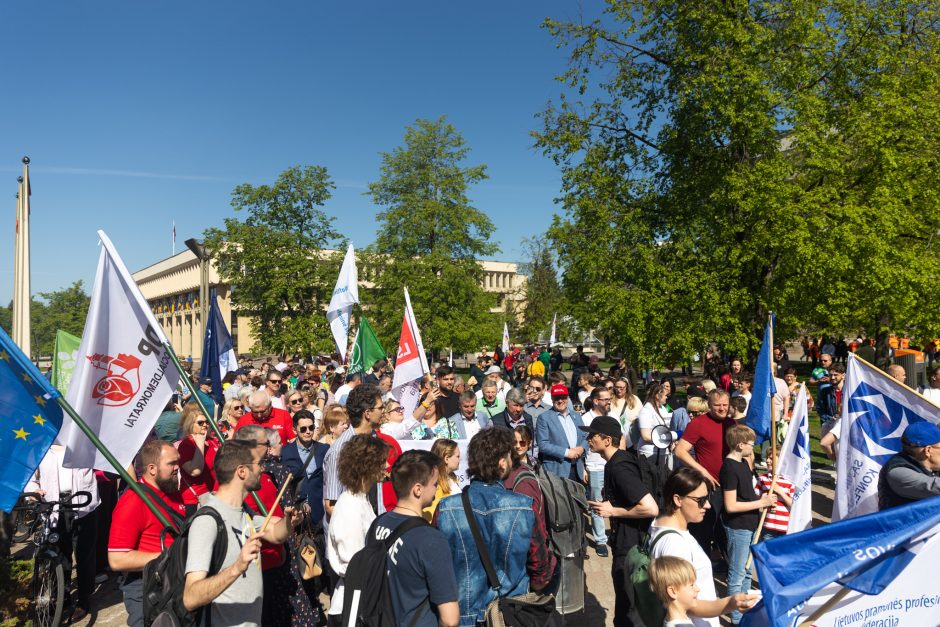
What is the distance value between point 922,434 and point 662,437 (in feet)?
12.5

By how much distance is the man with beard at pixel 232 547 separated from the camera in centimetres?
309

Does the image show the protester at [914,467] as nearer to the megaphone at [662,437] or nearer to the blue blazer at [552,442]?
the blue blazer at [552,442]

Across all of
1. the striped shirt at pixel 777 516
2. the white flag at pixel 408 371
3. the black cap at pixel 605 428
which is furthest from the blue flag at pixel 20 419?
the white flag at pixel 408 371

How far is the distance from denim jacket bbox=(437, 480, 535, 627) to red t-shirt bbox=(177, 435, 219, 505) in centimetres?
227

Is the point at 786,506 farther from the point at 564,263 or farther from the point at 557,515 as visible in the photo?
the point at 564,263

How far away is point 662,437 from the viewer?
7.92 metres

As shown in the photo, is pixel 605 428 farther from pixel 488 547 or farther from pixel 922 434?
pixel 922 434

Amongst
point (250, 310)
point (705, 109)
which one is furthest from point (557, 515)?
point (250, 310)

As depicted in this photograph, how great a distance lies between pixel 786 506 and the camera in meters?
5.89

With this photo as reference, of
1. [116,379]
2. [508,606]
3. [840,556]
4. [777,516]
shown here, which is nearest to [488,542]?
[508,606]

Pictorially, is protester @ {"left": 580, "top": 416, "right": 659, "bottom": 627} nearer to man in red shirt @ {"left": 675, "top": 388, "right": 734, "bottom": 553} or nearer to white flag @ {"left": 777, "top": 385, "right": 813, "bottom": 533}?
white flag @ {"left": 777, "top": 385, "right": 813, "bottom": 533}

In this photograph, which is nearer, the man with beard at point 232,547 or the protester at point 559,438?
the man with beard at point 232,547

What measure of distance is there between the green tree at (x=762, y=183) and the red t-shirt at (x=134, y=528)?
13.1 m

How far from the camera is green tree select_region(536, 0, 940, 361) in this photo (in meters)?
14.4
